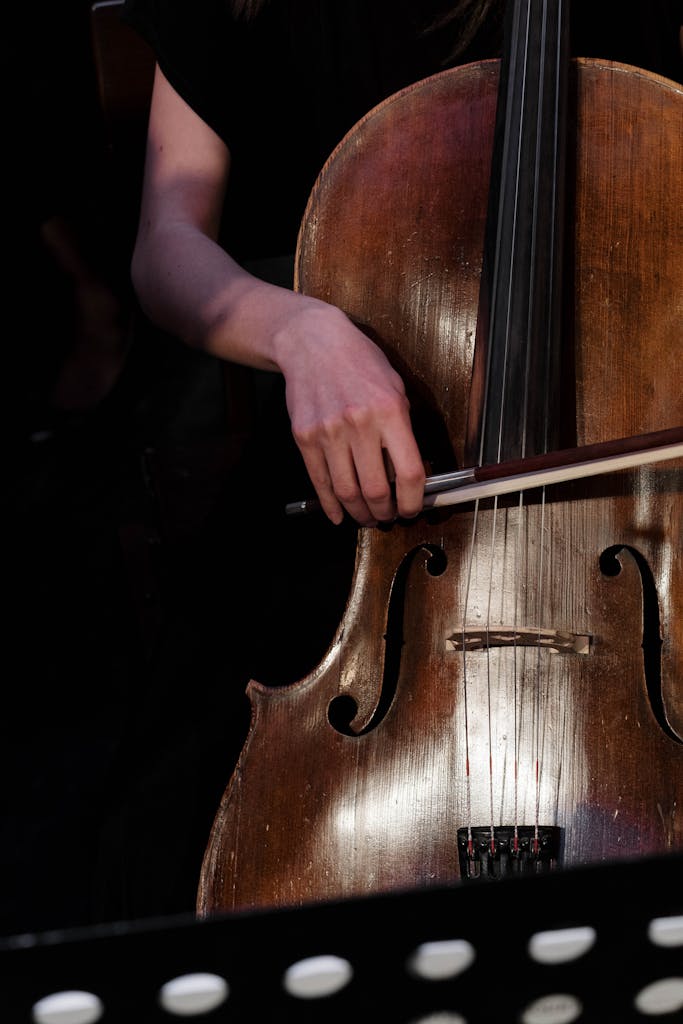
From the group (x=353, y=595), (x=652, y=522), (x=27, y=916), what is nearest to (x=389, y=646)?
(x=353, y=595)

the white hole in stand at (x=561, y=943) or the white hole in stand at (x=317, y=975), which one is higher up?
the white hole in stand at (x=561, y=943)

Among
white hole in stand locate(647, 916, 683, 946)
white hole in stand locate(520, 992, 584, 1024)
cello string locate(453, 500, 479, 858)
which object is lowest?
white hole in stand locate(520, 992, 584, 1024)

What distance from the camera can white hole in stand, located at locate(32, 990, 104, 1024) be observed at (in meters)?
0.31

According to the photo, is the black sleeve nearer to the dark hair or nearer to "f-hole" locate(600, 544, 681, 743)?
the dark hair

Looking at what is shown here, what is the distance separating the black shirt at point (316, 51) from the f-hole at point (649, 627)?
0.51 meters

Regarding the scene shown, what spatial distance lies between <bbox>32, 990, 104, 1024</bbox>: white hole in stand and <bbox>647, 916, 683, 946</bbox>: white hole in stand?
0.19 meters

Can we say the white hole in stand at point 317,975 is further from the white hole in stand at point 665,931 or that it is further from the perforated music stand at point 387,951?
the white hole in stand at point 665,931

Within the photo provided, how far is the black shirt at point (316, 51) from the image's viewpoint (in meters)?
0.85

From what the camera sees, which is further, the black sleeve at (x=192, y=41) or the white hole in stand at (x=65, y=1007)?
the black sleeve at (x=192, y=41)

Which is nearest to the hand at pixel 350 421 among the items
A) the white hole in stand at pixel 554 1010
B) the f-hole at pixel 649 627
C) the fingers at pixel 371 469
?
the fingers at pixel 371 469

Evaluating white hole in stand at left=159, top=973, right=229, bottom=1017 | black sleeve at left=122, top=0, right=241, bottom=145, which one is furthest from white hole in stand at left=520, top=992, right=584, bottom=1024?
black sleeve at left=122, top=0, right=241, bottom=145

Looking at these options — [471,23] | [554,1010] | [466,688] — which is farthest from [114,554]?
[554,1010]

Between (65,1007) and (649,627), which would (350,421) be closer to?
(649,627)

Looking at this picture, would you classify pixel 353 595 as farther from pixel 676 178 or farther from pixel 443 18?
pixel 443 18
